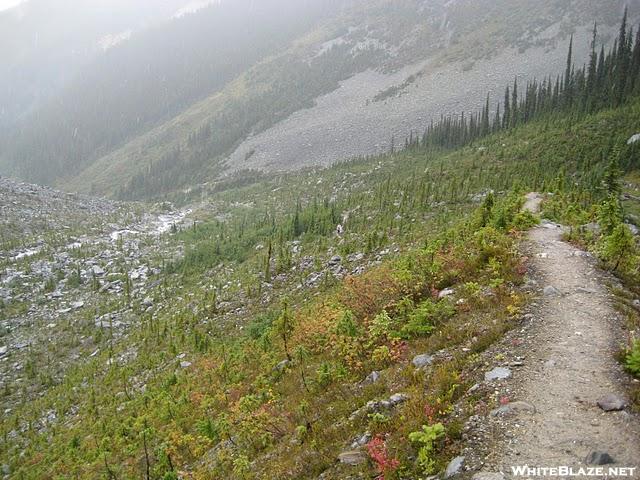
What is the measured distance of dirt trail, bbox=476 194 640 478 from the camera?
512cm

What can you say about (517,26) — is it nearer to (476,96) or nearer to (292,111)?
(476,96)

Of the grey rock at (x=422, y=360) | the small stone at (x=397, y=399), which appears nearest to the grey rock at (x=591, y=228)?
the grey rock at (x=422, y=360)

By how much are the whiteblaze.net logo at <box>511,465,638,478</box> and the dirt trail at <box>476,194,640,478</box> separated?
7 centimetres

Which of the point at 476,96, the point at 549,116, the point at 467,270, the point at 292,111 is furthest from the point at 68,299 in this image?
the point at 292,111

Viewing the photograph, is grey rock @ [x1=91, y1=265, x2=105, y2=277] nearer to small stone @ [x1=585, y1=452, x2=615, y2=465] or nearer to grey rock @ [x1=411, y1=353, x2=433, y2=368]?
grey rock @ [x1=411, y1=353, x2=433, y2=368]

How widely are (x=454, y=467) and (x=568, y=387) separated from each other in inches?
100

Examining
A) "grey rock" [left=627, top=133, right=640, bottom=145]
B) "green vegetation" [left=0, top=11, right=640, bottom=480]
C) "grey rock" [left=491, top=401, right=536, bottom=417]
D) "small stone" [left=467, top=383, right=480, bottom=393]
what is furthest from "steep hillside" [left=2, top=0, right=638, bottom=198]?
"grey rock" [left=491, top=401, right=536, bottom=417]

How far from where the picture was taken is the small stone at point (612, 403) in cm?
566

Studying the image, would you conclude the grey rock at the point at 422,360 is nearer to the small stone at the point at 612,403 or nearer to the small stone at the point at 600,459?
the small stone at the point at 612,403

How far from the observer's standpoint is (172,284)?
2836 cm

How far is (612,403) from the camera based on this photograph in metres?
5.73

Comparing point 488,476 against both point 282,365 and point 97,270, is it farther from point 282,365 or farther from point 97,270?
point 97,270

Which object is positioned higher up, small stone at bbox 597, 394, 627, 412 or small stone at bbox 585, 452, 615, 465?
small stone at bbox 585, 452, 615, 465

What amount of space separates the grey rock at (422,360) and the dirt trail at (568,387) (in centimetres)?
159
